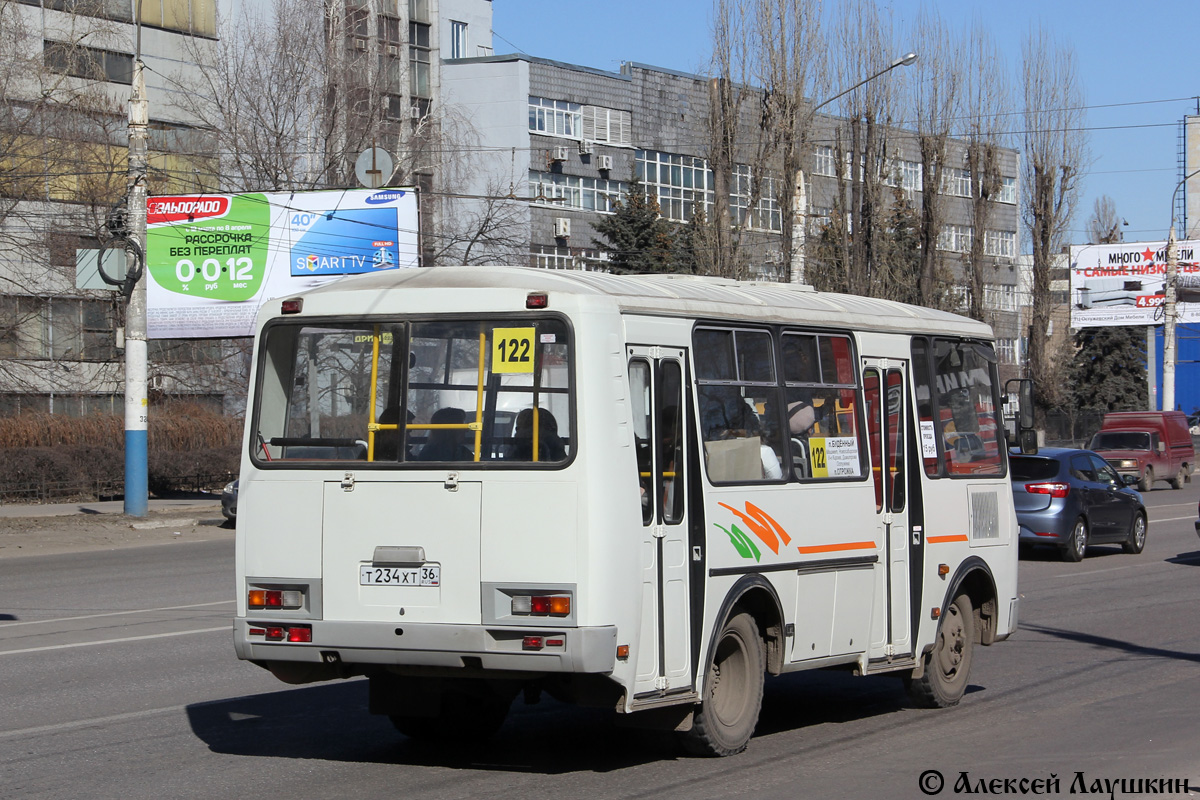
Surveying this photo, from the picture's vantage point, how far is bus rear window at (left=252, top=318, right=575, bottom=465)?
6801 millimetres

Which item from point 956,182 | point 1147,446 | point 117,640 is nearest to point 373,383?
point 117,640

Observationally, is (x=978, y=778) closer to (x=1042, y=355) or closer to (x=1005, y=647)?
(x=1005, y=647)

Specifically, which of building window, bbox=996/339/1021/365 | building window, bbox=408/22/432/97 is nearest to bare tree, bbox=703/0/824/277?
building window, bbox=408/22/432/97

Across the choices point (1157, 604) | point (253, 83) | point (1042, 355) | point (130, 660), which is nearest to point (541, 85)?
point (253, 83)

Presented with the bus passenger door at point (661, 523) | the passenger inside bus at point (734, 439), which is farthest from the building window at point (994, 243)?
the bus passenger door at point (661, 523)

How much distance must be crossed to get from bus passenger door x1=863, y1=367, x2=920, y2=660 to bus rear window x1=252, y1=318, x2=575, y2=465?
111 inches

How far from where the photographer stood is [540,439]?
675 centimetres

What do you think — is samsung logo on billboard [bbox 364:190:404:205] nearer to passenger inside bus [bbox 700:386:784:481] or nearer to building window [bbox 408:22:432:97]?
passenger inside bus [bbox 700:386:784:481]

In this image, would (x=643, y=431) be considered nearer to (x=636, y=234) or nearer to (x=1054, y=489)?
(x=1054, y=489)

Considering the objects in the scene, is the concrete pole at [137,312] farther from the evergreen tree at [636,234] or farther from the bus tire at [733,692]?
the evergreen tree at [636,234]

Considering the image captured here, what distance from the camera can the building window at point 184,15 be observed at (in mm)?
43500

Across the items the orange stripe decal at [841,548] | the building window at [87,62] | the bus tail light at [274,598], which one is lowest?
the bus tail light at [274,598]

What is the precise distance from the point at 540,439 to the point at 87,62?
38208 millimetres

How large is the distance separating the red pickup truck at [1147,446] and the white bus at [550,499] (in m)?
31.5
